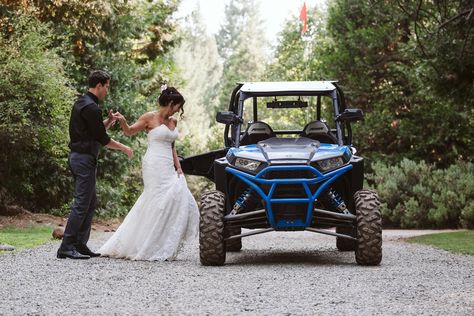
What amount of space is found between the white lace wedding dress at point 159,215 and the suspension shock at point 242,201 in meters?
1.04

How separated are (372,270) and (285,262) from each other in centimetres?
164

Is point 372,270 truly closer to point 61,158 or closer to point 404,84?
point 61,158

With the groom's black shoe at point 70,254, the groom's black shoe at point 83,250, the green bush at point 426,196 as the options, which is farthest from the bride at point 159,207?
the green bush at point 426,196

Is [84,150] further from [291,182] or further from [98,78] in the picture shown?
[291,182]

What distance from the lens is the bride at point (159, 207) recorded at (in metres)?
11.8

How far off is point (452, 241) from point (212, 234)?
6790 millimetres

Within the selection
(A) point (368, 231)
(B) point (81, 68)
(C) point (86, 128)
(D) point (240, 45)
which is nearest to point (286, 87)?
(A) point (368, 231)

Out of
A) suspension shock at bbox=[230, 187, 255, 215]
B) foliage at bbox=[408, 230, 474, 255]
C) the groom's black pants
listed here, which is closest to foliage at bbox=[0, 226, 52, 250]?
the groom's black pants

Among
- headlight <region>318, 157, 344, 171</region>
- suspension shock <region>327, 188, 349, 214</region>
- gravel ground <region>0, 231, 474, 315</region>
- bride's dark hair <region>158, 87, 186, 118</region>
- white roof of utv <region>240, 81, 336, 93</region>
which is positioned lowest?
gravel ground <region>0, 231, 474, 315</region>

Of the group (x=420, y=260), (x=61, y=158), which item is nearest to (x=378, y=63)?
(x=61, y=158)

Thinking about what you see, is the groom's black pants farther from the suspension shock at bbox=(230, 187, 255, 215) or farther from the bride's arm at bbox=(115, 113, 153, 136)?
the suspension shock at bbox=(230, 187, 255, 215)

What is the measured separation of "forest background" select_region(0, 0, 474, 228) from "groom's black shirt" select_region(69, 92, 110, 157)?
6.29 meters

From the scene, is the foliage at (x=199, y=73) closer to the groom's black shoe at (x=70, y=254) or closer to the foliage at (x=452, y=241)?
the foliage at (x=452, y=241)

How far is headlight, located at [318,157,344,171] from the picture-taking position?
1077 cm
